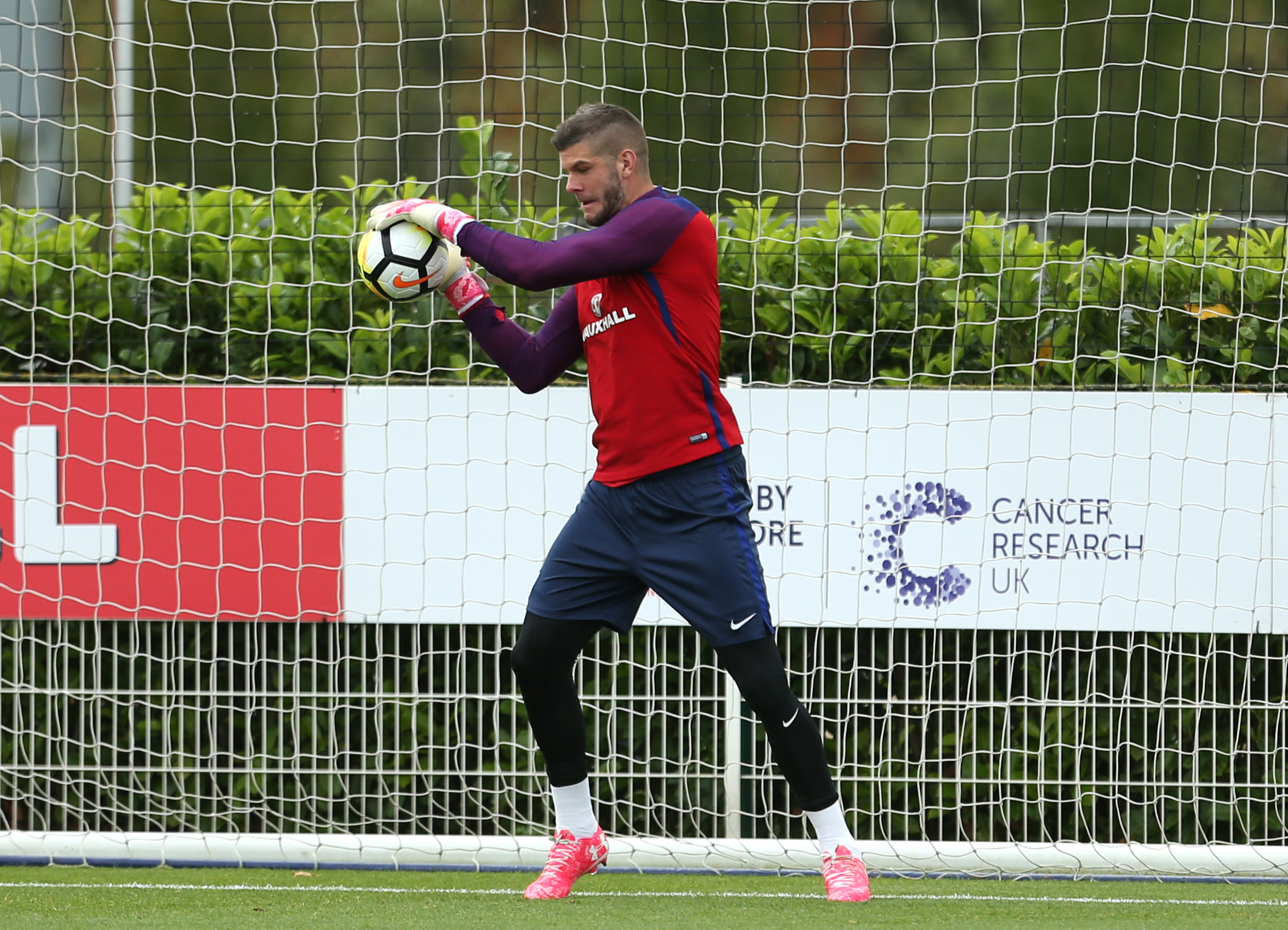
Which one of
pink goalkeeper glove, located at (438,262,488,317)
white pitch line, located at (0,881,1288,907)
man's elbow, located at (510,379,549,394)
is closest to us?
pink goalkeeper glove, located at (438,262,488,317)

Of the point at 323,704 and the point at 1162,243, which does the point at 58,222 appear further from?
the point at 1162,243

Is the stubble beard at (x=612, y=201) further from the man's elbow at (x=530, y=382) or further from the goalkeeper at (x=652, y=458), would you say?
the man's elbow at (x=530, y=382)

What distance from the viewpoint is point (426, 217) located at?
3.53 meters

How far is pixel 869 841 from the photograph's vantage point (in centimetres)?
468

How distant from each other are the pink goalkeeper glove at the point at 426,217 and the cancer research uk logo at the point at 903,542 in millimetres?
1878

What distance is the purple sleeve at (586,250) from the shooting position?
337 cm

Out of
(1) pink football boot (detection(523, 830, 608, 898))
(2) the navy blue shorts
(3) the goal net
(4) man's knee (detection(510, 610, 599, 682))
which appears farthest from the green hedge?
(1) pink football boot (detection(523, 830, 608, 898))

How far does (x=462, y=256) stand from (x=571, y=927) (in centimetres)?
174

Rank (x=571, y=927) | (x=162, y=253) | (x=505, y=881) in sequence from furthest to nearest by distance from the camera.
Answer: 1. (x=162, y=253)
2. (x=505, y=881)
3. (x=571, y=927)

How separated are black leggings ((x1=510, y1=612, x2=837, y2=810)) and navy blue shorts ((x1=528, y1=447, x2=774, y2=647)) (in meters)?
0.05

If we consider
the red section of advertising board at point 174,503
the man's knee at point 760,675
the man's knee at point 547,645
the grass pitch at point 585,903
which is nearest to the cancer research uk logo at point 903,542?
the grass pitch at point 585,903

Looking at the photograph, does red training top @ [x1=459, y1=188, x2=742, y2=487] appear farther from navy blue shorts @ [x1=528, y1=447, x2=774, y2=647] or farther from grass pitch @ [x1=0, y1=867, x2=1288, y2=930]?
grass pitch @ [x1=0, y1=867, x2=1288, y2=930]

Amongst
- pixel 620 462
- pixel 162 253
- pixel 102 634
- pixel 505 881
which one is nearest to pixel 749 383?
pixel 620 462

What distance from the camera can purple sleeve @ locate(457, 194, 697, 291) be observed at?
337 cm
